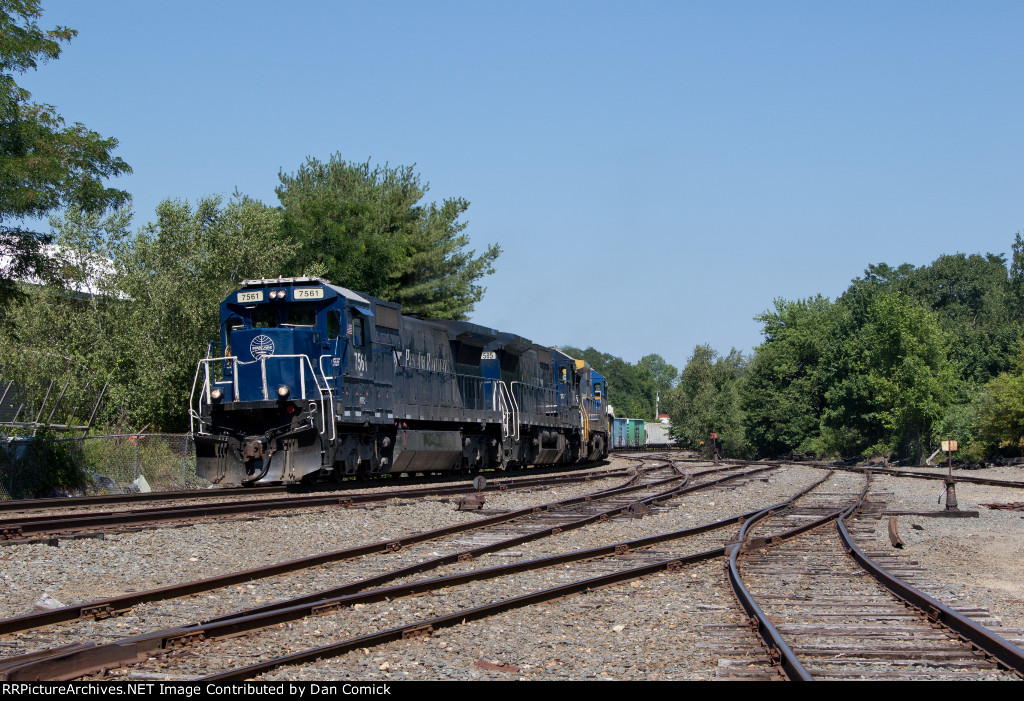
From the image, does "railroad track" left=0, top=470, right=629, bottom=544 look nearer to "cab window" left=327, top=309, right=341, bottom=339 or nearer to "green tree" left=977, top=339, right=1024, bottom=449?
"cab window" left=327, top=309, right=341, bottom=339

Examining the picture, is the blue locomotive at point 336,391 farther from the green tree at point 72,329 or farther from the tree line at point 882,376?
the tree line at point 882,376

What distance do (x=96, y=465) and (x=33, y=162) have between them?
7.04 meters

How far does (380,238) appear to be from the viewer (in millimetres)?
38062

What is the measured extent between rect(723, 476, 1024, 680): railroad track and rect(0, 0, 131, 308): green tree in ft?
43.8

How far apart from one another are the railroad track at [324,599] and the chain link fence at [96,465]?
10.0 m

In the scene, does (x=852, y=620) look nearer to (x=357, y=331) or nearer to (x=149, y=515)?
(x=149, y=515)

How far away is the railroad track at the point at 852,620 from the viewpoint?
571 centimetres

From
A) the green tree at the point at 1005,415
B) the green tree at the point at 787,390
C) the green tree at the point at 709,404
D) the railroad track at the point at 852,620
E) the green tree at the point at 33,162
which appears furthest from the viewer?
the green tree at the point at 709,404

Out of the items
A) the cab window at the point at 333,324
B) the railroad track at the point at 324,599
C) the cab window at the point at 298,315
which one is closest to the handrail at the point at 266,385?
the cab window at the point at 333,324

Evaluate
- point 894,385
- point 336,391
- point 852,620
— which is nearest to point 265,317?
point 336,391

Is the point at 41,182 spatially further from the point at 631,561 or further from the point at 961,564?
the point at 961,564

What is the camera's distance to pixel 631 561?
10414 millimetres

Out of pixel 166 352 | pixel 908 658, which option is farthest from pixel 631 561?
pixel 166 352

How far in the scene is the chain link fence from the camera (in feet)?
61.1
